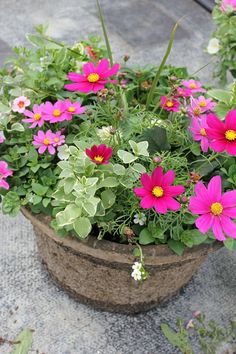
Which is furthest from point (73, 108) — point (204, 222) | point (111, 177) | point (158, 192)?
point (204, 222)

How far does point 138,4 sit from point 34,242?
193 centimetres

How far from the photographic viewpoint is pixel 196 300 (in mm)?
1708

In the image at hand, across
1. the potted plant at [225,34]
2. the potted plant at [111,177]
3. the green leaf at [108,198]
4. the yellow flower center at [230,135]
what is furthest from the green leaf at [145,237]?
the potted plant at [225,34]

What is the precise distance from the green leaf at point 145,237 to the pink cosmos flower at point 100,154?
23 centimetres

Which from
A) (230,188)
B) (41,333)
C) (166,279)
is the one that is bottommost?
(41,333)

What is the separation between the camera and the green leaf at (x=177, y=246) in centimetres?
130

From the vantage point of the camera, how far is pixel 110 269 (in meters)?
1.43

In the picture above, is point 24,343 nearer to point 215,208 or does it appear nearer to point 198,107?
point 215,208

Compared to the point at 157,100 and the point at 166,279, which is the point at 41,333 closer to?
the point at 166,279

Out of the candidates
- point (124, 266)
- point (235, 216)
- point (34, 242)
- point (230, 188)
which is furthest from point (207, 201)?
point (34, 242)

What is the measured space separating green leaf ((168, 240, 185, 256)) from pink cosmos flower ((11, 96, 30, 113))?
1.74 feet

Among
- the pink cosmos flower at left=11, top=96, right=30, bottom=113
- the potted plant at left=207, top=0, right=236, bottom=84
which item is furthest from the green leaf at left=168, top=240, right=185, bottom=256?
the potted plant at left=207, top=0, right=236, bottom=84

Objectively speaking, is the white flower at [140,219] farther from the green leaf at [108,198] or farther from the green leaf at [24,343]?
the green leaf at [24,343]

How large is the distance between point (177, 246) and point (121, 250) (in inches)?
5.5
